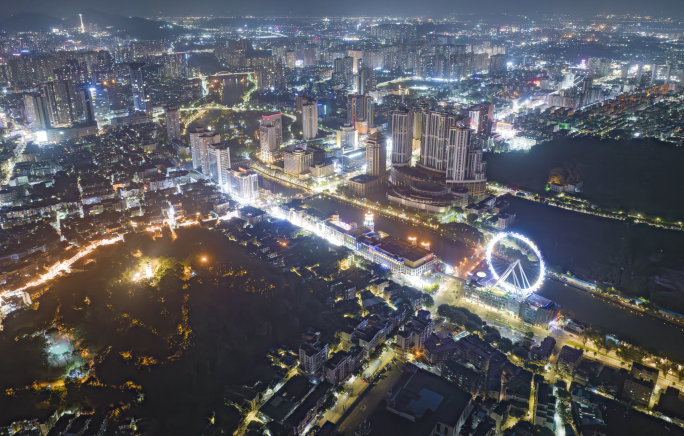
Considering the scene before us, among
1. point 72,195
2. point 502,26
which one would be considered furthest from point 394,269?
point 502,26

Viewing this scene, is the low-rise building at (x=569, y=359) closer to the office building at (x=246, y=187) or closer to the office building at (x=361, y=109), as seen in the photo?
the office building at (x=246, y=187)

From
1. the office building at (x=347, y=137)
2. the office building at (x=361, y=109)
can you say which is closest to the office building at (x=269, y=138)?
the office building at (x=347, y=137)

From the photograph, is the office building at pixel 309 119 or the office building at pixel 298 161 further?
the office building at pixel 309 119

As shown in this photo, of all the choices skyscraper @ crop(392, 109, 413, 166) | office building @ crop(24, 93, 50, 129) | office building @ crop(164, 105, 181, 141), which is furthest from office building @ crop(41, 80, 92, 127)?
skyscraper @ crop(392, 109, 413, 166)

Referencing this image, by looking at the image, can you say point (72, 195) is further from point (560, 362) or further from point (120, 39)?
point (120, 39)

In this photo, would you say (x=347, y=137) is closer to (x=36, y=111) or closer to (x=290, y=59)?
(x=36, y=111)

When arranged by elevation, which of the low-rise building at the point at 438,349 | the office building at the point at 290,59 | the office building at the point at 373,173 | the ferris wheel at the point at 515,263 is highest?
the office building at the point at 290,59
